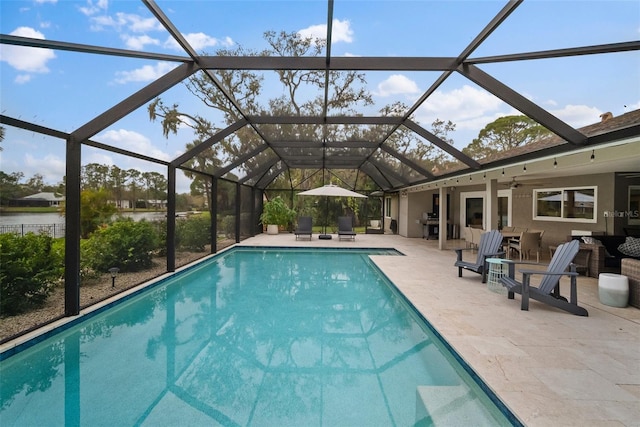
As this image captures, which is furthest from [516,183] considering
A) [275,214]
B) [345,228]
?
[275,214]

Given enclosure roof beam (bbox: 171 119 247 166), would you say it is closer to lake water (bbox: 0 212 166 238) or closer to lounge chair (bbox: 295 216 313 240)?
lake water (bbox: 0 212 166 238)

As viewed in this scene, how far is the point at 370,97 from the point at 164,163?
471 centimetres

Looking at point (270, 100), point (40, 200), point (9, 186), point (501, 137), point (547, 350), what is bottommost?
point (547, 350)

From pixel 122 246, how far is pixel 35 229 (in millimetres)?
2679

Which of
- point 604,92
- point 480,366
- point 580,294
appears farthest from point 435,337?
point 604,92

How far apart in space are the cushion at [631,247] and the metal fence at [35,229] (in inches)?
386

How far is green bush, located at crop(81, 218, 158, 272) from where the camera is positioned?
20.3 ft

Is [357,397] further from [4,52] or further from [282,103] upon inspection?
[282,103]

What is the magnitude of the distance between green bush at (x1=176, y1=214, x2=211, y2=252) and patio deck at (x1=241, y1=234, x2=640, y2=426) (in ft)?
20.0

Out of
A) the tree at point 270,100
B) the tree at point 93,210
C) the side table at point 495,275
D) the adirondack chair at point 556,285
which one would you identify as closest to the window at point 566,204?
the side table at point 495,275

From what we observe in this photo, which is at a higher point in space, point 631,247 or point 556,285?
point 631,247

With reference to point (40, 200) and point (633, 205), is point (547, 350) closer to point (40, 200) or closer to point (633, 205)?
point (40, 200)

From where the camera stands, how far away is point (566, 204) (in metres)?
9.77

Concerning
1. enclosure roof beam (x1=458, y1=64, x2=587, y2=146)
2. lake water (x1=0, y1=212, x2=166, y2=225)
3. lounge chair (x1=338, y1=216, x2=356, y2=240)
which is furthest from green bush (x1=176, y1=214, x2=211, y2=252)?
enclosure roof beam (x1=458, y1=64, x2=587, y2=146)
